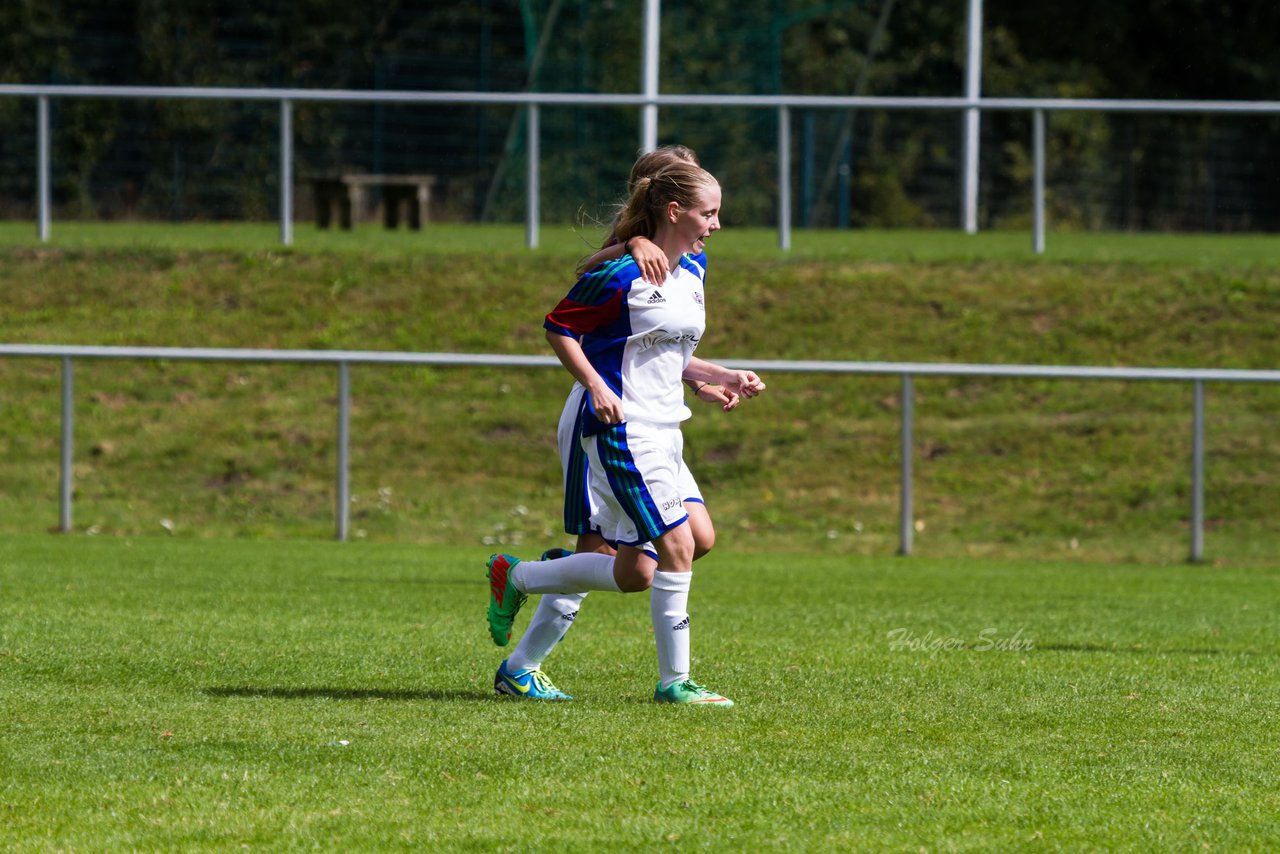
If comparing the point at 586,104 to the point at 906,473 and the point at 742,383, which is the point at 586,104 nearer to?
the point at 906,473

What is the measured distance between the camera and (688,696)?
587cm

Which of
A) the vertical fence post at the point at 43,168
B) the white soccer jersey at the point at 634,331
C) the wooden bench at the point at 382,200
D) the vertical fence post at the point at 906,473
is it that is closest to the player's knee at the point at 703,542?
the white soccer jersey at the point at 634,331

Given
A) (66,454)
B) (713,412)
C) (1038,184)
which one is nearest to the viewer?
(66,454)

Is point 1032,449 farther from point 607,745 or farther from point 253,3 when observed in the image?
point 253,3

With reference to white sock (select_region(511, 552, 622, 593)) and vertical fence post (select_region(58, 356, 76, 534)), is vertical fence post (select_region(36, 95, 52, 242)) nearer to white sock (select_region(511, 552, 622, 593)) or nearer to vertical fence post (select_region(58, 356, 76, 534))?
vertical fence post (select_region(58, 356, 76, 534))

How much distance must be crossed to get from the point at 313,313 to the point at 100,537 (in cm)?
370

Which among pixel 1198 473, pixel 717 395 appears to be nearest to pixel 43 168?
pixel 1198 473

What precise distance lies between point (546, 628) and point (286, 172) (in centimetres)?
1133

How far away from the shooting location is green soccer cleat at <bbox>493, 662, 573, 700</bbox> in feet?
19.7

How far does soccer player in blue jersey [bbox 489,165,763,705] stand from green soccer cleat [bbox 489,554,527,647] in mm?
147

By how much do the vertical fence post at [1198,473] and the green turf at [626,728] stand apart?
3429mm

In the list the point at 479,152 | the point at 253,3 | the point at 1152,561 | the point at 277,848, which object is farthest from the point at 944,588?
the point at 253,3

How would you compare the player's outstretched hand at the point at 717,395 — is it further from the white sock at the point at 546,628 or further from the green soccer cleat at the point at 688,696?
the green soccer cleat at the point at 688,696

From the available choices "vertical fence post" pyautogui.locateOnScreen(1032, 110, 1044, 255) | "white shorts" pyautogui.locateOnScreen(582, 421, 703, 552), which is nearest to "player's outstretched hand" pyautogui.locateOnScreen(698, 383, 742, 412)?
"white shorts" pyautogui.locateOnScreen(582, 421, 703, 552)
